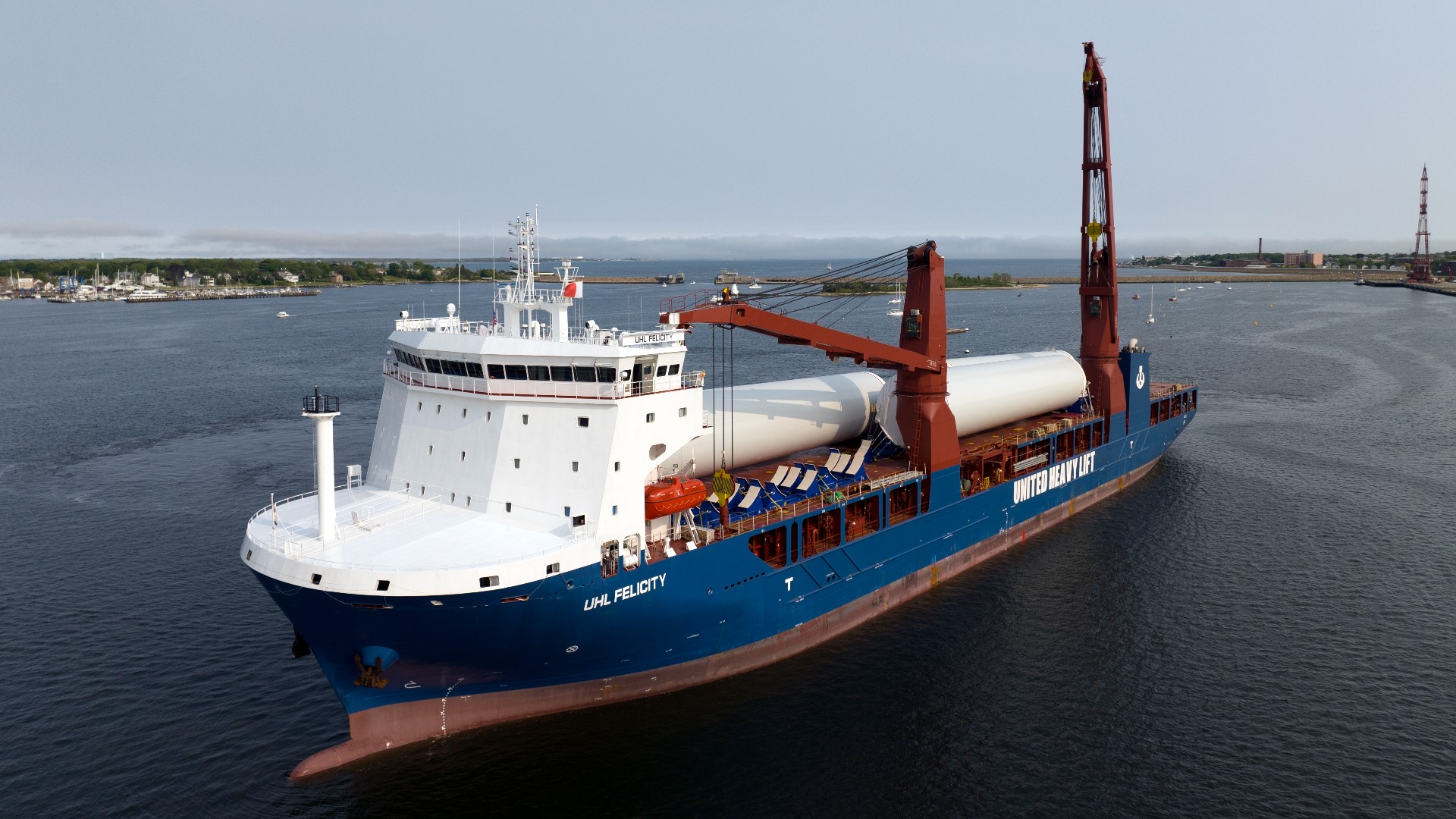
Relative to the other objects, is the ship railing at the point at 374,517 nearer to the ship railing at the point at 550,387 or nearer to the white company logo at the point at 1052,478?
the ship railing at the point at 550,387

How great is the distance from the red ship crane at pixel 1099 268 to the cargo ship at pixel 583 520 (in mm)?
15435

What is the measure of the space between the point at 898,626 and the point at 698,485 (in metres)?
9.61

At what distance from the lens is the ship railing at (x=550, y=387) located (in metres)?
23.0

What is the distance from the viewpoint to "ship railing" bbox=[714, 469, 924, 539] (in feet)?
83.2

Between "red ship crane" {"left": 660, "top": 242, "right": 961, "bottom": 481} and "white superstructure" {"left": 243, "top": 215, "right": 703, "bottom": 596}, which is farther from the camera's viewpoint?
"red ship crane" {"left": 660, "top": 242, "right": 961, "bottom": 481}

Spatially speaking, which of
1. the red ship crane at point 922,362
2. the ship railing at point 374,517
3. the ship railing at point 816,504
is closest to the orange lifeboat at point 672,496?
the ship railing at point 816,504

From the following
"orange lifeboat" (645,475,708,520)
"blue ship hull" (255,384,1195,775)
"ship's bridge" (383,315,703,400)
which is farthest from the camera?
"orange lifeboat" (645,475,708,520)

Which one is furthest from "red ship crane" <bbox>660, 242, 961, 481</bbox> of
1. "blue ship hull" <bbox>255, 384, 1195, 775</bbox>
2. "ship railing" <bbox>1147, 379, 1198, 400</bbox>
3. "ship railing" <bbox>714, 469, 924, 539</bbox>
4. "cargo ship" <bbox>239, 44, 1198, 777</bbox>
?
"ship railing" <bbox>1147, 379, 1198, 400</bbox>

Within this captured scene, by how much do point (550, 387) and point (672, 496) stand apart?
4.28 m

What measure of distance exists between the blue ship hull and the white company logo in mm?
9611

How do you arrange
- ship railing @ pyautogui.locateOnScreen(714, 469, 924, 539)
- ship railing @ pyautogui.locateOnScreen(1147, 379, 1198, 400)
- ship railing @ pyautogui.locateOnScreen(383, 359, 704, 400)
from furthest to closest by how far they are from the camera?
ship railing @ pyautogui.locateOnScreen(1147, 379, 1198, 400), ship railing @ pyautogui.locateOnScreen(714, 469, 924, 539), ship railing @ pyautogui.locateOnScreen(383, 359, 704, 400)

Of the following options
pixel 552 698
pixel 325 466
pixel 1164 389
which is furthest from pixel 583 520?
pixel 1164 389

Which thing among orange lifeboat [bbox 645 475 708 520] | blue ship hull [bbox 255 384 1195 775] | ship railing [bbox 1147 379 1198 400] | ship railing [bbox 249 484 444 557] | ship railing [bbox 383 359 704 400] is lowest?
blue ship hull [bbox 255 384 1195 775]

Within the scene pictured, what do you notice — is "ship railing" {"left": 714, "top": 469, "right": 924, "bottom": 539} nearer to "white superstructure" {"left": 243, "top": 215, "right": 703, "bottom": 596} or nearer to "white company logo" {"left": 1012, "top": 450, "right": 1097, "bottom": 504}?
"white superstructure" {"left": 243, "top": 215, "right": 703, "bottom": 596}
